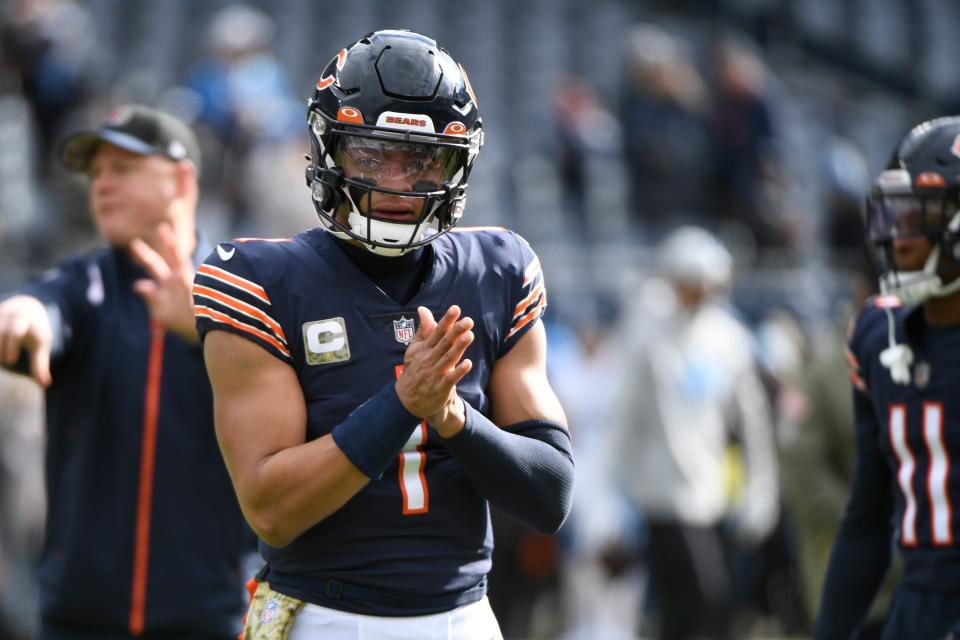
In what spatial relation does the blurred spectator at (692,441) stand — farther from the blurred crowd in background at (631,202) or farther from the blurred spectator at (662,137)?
the blurred spectator at (662,137)

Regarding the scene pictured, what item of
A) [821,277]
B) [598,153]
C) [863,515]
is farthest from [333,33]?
[863,515]

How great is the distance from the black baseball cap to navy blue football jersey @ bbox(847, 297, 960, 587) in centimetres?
196

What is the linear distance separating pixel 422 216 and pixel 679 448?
4761 millimetres

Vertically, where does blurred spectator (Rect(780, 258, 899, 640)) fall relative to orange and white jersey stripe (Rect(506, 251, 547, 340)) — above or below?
below

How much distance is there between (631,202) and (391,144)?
8.34 metres

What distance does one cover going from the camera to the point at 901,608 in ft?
11.5

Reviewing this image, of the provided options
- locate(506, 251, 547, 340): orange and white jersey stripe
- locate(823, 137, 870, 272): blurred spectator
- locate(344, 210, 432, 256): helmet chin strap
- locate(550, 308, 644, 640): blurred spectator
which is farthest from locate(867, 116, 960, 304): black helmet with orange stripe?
locate(823, 137, 870, 272): blurred spectator

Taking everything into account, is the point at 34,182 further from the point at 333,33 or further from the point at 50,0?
the point at 333,33

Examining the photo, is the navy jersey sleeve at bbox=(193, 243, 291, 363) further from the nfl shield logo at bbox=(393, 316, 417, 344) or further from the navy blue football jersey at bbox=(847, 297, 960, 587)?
the navy blue football jersey at bbox=(847, 297, 960, 587)

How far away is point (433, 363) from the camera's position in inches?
105

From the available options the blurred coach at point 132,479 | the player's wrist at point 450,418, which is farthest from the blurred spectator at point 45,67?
the player's wrist at point 450,418

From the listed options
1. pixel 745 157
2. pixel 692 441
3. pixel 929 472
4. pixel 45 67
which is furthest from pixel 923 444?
pixel 45 67

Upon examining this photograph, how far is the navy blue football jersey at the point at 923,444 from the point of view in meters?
3.43

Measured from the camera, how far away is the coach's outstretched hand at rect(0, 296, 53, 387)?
12.3 ft
